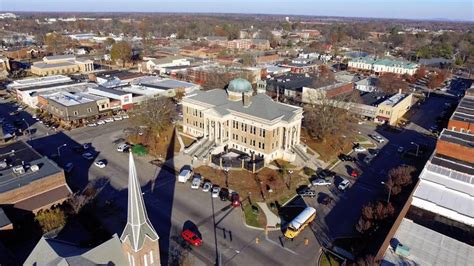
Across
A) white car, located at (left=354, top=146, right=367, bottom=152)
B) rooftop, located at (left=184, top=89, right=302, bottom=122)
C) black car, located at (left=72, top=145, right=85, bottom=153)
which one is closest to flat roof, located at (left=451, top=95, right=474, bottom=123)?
white car, located at (left=354, top=146, right=367, bottom=152)

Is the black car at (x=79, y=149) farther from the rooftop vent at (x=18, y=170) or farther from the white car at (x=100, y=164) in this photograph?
the rooftop vent at (x=18, y=170)

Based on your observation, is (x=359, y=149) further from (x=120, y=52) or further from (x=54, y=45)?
(x=54, y=45)

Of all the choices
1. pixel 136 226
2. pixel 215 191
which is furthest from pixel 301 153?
pixel 136 226

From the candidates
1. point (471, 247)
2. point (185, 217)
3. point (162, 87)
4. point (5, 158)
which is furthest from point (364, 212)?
point (162, 87)

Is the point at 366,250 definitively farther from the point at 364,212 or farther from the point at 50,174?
the point at 50,174

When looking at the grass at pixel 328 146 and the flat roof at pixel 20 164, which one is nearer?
the flat roof at pixel 20 164

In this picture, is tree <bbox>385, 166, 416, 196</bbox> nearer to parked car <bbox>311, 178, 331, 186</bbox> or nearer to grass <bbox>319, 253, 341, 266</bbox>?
parked car <bbox>311, 178, 331, 186</bbox>

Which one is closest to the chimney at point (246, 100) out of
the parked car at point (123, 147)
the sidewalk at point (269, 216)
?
the sidewalk at point (269, 216)
